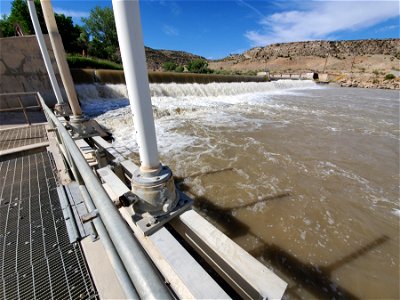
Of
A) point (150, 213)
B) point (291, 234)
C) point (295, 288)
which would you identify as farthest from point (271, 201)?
point (150, 213)

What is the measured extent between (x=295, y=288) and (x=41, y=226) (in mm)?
3384

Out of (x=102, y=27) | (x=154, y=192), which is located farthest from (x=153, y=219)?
(x=102, y=27)

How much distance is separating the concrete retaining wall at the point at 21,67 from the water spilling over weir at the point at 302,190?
4.47 metres

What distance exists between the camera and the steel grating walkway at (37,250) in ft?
6.16

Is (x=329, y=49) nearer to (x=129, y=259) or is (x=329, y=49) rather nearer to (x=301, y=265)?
(x=301, y=265)

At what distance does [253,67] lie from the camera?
7844 cm

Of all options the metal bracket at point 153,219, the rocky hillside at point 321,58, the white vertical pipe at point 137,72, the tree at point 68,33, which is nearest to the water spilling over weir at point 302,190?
the metal bracket at point 153,219

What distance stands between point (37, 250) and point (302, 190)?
474cm

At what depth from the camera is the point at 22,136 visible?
6254 mm

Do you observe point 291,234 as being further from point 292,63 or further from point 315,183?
point 292,63

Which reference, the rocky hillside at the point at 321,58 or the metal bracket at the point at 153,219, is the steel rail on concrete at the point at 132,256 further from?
the rocky hillside at the point at 321,58

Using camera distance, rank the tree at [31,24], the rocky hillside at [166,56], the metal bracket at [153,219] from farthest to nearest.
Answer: the rocky hillside at [166,56], the tree at [31,24], the metal bracket at [153,219]

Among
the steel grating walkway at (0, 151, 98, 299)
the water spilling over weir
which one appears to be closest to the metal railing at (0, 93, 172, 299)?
the steel grating walkway at (0, 151, 98, 299)

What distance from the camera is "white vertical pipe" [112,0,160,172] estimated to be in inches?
49.9
